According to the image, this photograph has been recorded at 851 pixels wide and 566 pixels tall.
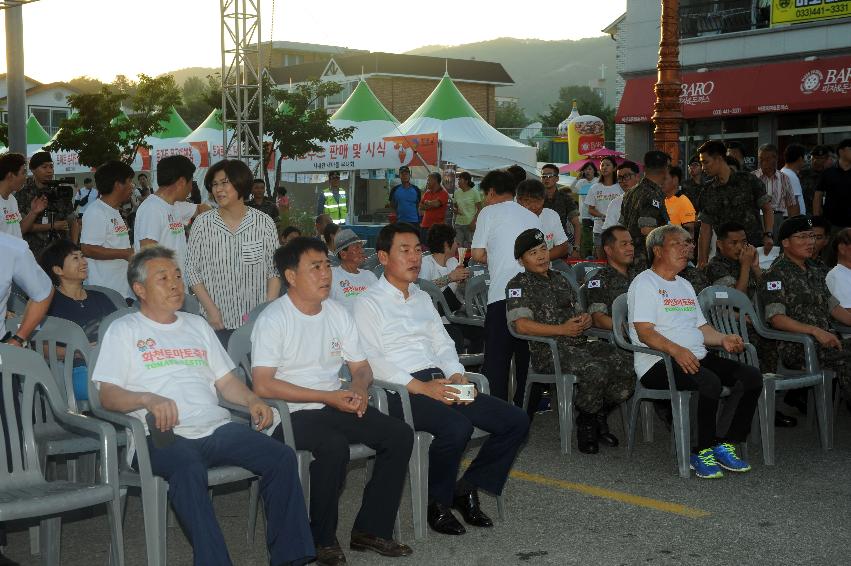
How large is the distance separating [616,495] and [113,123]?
2897 cm

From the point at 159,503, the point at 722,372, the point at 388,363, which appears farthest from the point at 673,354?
the point at 159,503

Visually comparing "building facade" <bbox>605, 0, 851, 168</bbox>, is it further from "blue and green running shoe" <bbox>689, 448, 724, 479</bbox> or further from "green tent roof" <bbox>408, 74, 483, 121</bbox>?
"blue and green running shoe" <bbox>689, 448, 724, 479</bbox>

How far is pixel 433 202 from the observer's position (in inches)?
693

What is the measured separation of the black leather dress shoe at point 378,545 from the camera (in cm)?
472

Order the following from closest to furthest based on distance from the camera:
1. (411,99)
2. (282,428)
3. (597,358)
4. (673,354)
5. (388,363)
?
(282,428) → (388,363) → (673,354) → (597,358) → (411,99)

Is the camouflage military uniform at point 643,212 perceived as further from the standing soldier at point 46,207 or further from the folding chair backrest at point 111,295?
the standing soldier at point 46,207

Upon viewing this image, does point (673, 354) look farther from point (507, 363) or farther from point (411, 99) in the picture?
point (411, 99)

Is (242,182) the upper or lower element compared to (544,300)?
upper

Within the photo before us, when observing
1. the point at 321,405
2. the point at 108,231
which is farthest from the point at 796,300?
the point at 108,231

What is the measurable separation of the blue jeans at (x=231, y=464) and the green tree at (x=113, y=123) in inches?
1126

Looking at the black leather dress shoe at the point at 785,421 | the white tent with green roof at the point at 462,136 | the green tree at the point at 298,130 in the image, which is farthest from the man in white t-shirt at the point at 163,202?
the green tree at the point at 298,130

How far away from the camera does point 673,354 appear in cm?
624

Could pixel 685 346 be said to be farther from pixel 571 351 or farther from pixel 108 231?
pixel 108 231

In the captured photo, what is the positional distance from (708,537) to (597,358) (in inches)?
75.8
